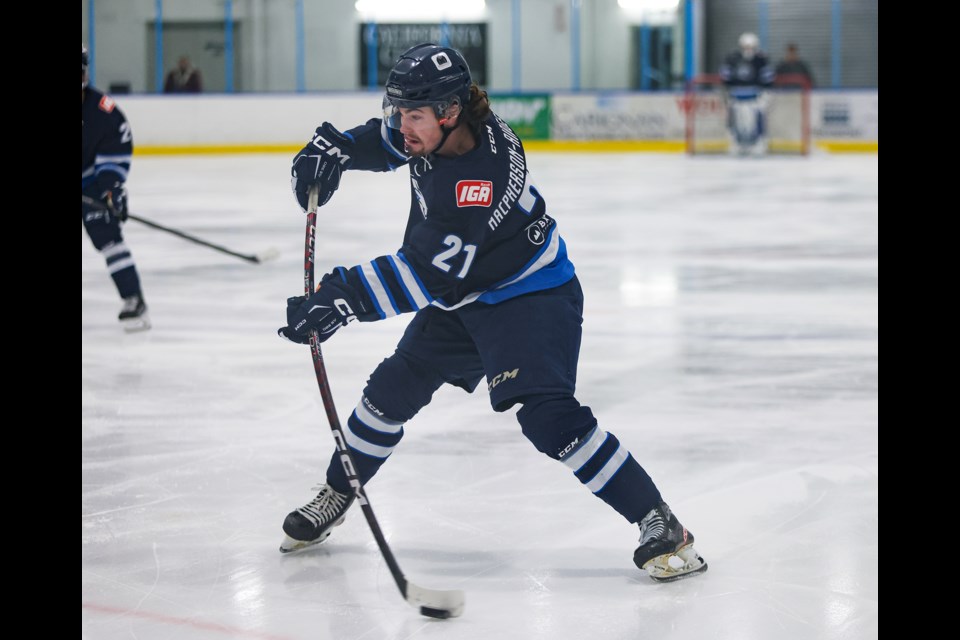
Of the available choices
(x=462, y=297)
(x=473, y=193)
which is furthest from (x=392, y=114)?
(x=462, y=297)

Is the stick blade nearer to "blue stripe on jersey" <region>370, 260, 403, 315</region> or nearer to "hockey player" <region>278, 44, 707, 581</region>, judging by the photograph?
"hockey player" <region>278, 44, 707, 581</region>

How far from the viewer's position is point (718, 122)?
1554 cm

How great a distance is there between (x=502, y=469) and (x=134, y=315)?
8.40ft

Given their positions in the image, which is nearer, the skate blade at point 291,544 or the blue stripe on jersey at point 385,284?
the blue stripe on jersey at point 385,284

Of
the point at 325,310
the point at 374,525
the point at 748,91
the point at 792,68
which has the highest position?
the point at 792,68

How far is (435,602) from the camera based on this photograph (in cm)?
247

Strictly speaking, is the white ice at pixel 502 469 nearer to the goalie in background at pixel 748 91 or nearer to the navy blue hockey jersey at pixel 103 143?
the navy blue hockey jersey at pixel 103 143

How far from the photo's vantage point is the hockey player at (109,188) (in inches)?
216

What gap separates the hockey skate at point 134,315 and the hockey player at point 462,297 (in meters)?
2.79

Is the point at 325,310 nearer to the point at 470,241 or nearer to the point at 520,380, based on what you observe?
the point at 470,241

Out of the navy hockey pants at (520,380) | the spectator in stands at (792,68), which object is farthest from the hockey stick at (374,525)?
the spectator in stands at (792,68)

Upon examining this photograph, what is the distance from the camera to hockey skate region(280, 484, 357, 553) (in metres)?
2.84

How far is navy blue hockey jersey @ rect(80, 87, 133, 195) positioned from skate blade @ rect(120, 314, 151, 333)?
547 mm
